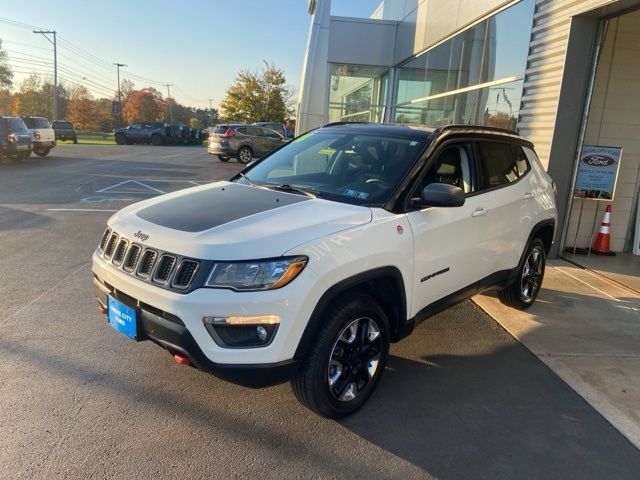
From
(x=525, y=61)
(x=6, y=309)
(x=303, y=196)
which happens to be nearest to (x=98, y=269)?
(x=303, y=196)

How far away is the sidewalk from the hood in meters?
2.12

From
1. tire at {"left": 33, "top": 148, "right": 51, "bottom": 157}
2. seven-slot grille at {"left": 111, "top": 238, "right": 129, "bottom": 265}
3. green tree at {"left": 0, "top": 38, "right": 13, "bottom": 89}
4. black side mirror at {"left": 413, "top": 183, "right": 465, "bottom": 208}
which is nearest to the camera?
seven-slot grille at {"left": 111, "top": 238, "right": 129, "bottom": 265}

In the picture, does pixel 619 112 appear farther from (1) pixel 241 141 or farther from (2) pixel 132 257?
(1) pixel 241 141

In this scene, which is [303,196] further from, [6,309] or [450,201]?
[6,309]

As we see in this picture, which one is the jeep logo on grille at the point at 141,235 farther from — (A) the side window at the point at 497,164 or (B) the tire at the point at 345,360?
(A) the side window at the point at 497,164

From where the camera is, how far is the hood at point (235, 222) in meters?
2.54

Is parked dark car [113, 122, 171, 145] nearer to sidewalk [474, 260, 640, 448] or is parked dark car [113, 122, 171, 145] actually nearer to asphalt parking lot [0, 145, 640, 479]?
asphalt parking lot [0, 145, 640, 479]

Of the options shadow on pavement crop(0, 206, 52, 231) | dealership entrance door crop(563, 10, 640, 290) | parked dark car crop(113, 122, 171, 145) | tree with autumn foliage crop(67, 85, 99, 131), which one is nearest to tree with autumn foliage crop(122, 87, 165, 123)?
tree with autumn foliage crop(67, 85, 99, 131)

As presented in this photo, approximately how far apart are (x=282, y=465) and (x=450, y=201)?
6.05ft

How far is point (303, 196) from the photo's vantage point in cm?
331

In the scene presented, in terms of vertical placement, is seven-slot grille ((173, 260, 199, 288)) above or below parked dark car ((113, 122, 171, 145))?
below

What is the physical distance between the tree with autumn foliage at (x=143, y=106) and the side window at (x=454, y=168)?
87.1m

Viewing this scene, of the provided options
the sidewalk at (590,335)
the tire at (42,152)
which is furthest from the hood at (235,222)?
the tire at (42,152)

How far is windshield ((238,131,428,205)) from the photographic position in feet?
11.0
